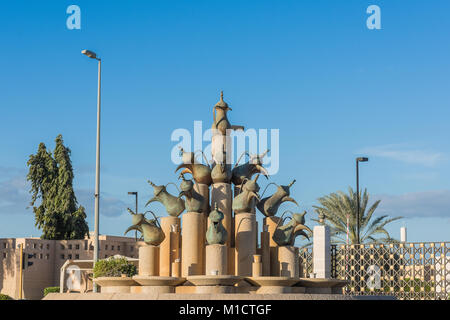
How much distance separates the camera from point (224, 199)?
2144 cm

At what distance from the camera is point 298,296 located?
59.7 ft

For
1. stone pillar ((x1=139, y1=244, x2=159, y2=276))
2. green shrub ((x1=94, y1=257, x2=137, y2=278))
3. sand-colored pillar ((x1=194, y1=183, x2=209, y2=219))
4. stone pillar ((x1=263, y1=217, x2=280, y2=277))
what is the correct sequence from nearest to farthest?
stone pillar ((x1=139, y1=244, x2=159, y2=276)), stone pillar ((x1=263, y1=217, x2=280, y2=277)), sand-colored pillar ((x1=194, y1=183, x2=209, y2=219)), green shrub ((x1=94, y1=257, x2=137, y2=278))

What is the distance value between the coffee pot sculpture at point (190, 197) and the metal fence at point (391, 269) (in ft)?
45.4

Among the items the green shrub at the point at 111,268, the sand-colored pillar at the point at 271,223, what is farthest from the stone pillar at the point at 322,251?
the sand-colored pillar at the point at 271,223

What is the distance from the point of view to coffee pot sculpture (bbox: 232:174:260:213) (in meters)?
20.9

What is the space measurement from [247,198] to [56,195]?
113 ft

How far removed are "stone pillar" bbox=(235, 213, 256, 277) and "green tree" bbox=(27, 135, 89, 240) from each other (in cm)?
3253

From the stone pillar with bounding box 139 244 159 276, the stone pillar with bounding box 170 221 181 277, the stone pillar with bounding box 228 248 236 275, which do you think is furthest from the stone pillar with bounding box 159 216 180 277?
the stone pillar with bounding box 228 248 236 275

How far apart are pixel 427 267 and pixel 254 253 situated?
64.2ft

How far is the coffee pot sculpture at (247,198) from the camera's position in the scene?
20.9 metres

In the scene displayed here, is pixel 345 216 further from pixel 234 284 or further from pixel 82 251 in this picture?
pixel 234 284

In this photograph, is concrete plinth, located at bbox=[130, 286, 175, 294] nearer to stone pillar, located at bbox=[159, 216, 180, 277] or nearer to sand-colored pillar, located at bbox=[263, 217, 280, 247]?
stone pillar, located at bbox=[159, 216, 180, 277]

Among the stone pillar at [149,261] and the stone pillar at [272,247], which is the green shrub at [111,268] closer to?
the stone pillar at [149,261]
